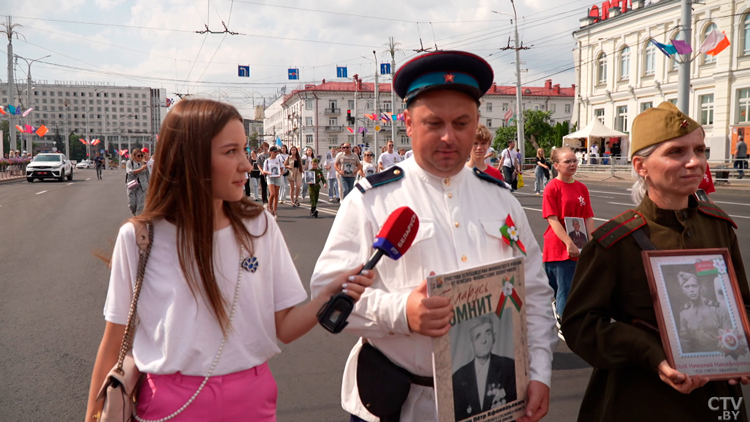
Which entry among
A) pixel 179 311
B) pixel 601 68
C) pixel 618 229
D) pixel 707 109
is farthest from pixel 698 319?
pixel 601 68

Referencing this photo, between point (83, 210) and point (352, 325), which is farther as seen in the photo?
point (83, 210)

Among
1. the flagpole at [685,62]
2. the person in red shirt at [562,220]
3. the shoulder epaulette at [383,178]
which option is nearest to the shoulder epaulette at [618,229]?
the shoulder epaulette at [383,178]

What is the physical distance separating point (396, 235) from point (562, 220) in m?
3.93

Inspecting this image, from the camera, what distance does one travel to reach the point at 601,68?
156 ft

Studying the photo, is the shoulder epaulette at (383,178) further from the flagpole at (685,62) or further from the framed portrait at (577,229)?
the flagpole at (685,62)

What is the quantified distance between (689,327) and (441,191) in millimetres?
969

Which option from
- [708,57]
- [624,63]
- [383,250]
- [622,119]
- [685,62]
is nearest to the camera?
[383,250]

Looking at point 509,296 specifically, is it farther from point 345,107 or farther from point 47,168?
point 345,107

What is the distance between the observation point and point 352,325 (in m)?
1.92

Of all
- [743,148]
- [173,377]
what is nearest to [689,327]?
[173,377]

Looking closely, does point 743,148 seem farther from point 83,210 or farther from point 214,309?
point 214,309

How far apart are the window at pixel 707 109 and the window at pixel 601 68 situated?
35.1 feet

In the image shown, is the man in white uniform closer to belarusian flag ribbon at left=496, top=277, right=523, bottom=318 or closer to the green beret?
belarusian flag ribbon at left=496, top=277, right=523, bottom=318

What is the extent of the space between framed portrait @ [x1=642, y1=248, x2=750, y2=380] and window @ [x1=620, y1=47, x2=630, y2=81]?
155 ft
